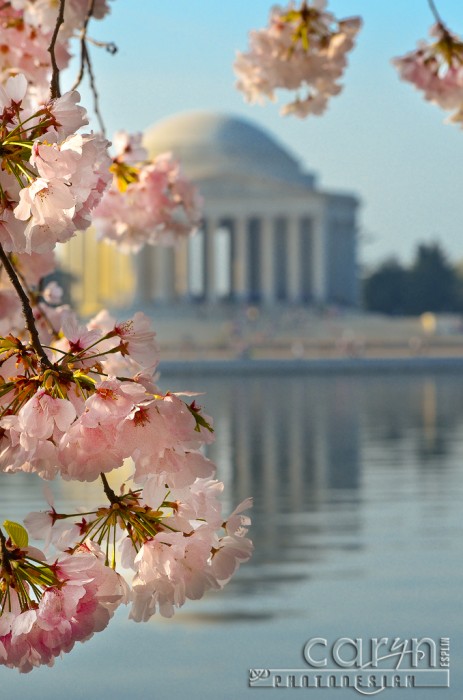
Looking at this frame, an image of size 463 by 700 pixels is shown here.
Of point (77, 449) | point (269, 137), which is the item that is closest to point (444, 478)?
point (77, 449)

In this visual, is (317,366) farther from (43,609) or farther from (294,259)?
(43,609)

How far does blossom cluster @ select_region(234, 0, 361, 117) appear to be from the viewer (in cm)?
494

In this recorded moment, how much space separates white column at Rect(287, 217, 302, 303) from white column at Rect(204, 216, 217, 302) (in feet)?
17.9

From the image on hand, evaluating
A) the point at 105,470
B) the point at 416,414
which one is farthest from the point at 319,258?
the point at 105,470

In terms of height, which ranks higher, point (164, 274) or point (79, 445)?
point (79, 445)

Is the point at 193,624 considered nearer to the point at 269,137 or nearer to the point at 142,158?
the point at 142,158

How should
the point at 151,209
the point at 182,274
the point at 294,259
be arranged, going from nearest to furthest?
the point at 151,209 < the point at 294,259 < the point at 182,274

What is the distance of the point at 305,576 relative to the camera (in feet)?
35.6

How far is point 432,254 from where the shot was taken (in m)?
116

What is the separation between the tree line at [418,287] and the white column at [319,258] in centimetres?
1656

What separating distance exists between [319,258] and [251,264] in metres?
6.14

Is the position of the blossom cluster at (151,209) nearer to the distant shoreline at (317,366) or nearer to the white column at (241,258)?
the distant shoreline at (317,366)

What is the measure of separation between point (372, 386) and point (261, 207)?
54271mm

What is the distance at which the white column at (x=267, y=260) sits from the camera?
9906 centimetres
